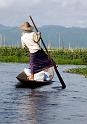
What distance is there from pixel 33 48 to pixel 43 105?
666 centimetres

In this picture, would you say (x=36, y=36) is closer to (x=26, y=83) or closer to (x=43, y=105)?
(x=26, y=83)

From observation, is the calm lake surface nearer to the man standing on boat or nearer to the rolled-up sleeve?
the man standing on boat

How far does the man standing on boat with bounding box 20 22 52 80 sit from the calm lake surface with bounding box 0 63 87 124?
3.81 feet

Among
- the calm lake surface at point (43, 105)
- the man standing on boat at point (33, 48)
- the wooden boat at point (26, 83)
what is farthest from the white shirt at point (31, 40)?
the calm lake surface at point (43, 105)

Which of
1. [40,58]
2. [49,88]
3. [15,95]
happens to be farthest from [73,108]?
[40,58]

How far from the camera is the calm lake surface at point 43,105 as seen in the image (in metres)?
13.4

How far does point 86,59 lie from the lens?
57.4m

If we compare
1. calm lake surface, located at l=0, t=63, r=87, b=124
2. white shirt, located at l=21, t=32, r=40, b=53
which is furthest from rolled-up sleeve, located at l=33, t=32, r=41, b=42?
calm lake surface, located at l=0, t=63, r=87, b=124

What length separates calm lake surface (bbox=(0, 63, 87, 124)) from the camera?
13406 mm

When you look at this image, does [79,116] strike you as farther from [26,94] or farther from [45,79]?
[45,79]

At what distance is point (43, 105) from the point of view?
16.1 meters

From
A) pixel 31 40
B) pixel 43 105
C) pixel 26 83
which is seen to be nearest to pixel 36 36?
pixel 31 40

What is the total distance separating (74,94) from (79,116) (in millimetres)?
5939

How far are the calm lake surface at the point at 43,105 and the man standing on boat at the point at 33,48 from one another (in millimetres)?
1161
